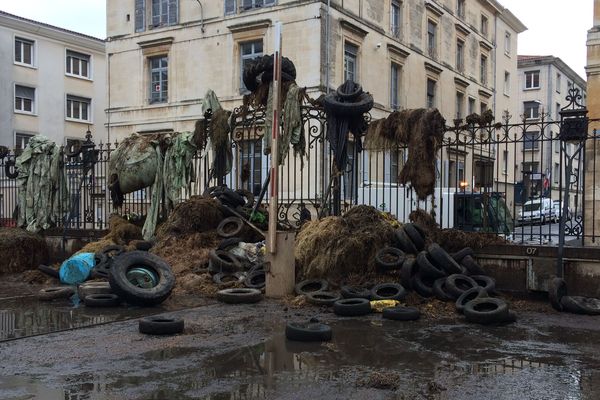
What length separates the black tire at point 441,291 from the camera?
8602 millimetres

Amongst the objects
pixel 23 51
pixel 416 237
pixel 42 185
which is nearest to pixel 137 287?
pixel 416 237

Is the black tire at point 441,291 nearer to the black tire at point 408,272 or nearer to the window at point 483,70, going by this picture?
the black tire at point 408,272

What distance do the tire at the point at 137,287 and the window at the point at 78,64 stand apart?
36.3 m

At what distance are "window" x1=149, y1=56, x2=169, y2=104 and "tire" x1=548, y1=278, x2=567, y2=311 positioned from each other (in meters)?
25.6

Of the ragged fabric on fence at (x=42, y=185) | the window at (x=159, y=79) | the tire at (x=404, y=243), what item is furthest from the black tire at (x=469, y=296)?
the window at (x=159, y=79)

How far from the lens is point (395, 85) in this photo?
32.2 meters

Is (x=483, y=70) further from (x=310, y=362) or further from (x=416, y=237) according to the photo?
(x=310, y=362)

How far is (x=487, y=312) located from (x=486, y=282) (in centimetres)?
158

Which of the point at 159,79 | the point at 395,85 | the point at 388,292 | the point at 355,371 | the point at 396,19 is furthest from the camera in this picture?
the point at 396,19

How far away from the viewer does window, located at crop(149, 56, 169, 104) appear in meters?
31.2

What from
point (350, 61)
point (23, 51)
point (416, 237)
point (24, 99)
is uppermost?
point (23, 51)

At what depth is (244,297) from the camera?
345 inches

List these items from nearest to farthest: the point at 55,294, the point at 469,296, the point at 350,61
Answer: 1. the point at 469,296
2. the point at 55,294
3. the point at 350,61

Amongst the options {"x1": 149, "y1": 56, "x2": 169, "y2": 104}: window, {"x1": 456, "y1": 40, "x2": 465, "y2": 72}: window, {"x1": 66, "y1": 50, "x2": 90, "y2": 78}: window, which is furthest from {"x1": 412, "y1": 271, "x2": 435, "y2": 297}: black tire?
{"x1": 66, "y1": 50, "x2": 90, "y2": 78}: window
